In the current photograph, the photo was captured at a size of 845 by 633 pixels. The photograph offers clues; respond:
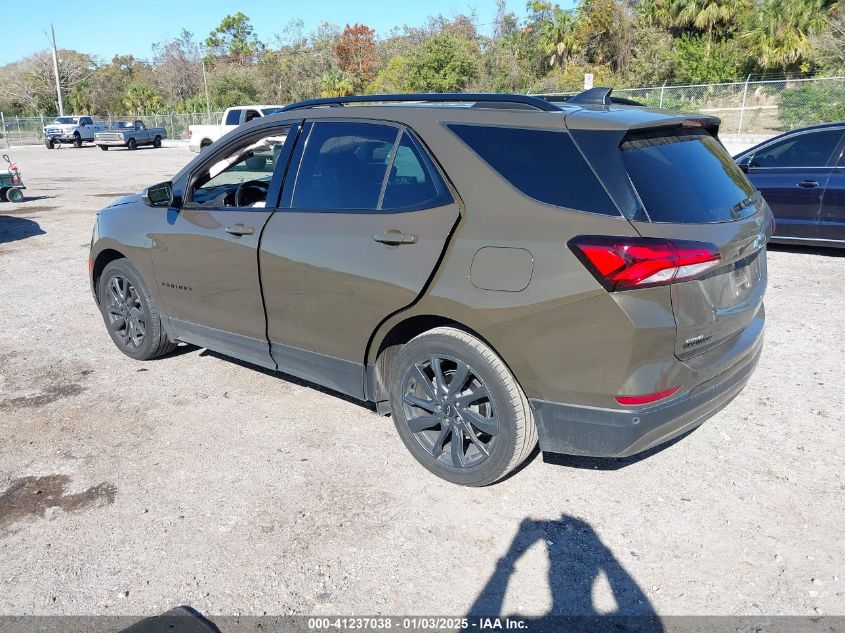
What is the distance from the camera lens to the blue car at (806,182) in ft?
26.2

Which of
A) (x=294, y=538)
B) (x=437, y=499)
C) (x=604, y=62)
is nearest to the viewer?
(x=294, y=538)

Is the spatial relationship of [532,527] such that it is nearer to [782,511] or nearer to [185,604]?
[782,511]

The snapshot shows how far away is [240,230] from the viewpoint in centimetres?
421

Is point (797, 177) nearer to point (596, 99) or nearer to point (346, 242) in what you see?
point (596, 99)

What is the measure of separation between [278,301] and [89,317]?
3.47m

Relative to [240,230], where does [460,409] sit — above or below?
below

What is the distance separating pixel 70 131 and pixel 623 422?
4742 cm

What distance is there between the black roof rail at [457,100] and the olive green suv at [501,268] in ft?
0.06

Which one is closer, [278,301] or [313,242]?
[313,242]

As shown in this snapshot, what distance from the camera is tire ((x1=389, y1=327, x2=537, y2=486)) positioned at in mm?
3225

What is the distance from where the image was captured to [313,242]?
383cm

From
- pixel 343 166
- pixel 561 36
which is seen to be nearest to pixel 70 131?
pixel 561 36

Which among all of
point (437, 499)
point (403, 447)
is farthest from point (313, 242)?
point (437, 499)

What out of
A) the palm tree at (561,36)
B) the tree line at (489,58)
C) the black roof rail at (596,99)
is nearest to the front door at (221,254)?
the black roof rail at (596,99)
